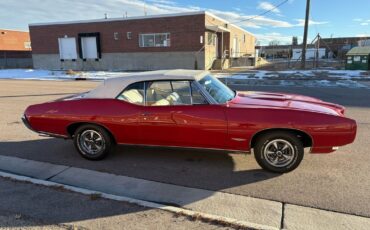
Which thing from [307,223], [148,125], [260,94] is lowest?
[307,223]

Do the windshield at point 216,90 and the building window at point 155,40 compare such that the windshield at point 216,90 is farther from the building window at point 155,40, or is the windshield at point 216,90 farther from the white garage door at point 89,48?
the white garage door at point 89,48

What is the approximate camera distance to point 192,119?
4.65 m

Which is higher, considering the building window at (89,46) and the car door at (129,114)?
the building window at (89,46)

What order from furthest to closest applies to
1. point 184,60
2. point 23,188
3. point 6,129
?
1. point 184,60
2. point 6,129
3. point 23,188

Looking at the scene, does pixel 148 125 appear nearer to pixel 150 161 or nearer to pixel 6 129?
pixel 150 161

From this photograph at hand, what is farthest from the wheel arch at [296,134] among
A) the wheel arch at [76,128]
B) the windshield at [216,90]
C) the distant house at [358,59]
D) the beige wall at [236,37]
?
the beige wall at [236,37]

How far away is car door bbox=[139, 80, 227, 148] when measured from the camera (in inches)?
181

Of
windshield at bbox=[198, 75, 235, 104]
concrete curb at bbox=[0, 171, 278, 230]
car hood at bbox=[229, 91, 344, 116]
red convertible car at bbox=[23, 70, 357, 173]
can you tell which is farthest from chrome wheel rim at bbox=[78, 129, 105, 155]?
car hood at bbox=[229, 91, 344, 116]

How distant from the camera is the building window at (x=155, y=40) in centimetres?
3009

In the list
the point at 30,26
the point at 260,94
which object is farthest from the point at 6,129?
the point at 30,26

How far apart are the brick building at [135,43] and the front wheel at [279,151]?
24.9m

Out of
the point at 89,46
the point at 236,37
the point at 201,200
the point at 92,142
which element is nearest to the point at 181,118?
the point at 201,200

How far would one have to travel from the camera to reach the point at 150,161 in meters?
5.17

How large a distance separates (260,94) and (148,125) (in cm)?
207
